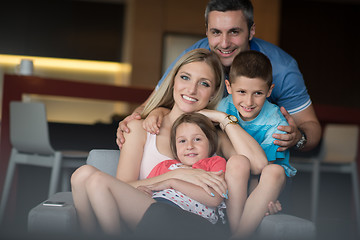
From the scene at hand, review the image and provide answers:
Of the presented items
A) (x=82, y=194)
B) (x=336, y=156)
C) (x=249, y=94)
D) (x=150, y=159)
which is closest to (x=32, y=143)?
(x=150, y=159)

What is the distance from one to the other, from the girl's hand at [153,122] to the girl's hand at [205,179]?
0.19m

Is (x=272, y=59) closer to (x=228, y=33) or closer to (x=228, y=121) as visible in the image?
(x=228, y=33)

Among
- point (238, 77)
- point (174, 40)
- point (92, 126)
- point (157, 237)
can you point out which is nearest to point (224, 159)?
point (238, 77)

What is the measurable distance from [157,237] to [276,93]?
1.00m

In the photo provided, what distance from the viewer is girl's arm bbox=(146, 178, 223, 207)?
42.1 inches

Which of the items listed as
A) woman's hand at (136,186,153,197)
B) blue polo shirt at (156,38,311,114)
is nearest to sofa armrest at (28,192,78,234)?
woman's hand at (136,186,153,197)

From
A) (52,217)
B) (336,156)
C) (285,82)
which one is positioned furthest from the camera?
(336,156)

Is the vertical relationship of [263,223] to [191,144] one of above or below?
below

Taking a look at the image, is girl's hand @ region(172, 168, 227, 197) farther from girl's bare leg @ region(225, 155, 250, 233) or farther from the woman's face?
the woman's face

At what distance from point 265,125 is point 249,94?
12 centimetres

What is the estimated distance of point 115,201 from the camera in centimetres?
104

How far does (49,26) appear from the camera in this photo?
5.36 m

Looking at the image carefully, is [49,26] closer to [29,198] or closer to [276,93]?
[29,198]

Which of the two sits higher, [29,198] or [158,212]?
[158,212]
